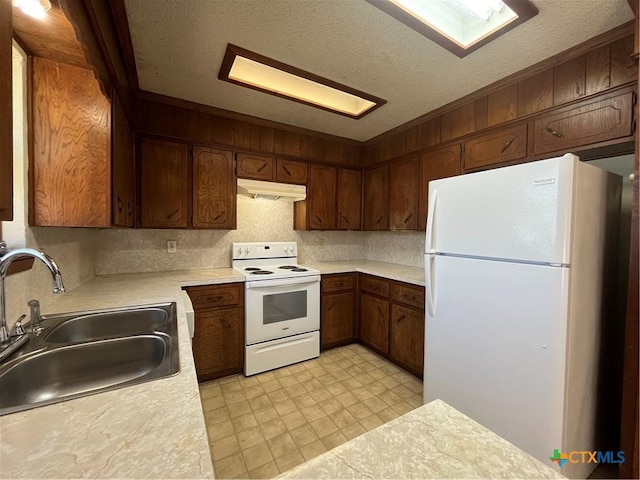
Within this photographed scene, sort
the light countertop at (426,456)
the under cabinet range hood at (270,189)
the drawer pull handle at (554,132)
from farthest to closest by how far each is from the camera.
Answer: the under cabinet range hood at (270,189), the drawer pull handle at (554,132), the light countertop at (426,456)

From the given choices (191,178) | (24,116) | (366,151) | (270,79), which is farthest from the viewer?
(366,151)

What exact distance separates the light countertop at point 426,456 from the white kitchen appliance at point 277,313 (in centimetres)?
190

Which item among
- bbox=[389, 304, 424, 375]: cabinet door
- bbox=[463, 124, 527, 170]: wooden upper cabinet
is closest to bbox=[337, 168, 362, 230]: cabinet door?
bbox=[389, 304, 424, 375]: cabinet door

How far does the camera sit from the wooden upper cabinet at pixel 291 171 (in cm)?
279

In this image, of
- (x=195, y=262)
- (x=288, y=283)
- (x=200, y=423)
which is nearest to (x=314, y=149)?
(x=288, y=283)

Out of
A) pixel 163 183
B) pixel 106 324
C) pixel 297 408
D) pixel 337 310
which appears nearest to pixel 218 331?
pixel 297 408

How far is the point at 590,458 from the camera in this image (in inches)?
55.9

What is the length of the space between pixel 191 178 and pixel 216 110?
2.18ft

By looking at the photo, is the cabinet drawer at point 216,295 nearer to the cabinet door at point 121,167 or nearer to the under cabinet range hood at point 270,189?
the cabinet door at point 121,167

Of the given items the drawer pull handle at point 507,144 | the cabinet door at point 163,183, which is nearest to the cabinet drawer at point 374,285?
the drawer pull handle at point 507,144

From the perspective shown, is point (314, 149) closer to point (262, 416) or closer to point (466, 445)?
point (262, 416)

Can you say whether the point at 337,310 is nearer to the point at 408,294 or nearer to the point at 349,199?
the point at 408,294

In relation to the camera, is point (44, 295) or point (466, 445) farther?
point (44, 295)

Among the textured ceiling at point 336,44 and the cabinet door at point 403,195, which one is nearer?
the textured ceiling at point 336,44
